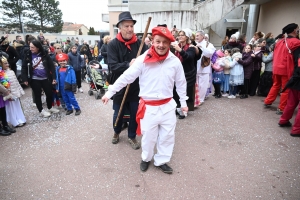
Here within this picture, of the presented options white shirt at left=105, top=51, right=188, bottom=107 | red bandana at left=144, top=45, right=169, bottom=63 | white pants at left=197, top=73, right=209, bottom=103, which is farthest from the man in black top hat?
white pants at left=197, top=73, right=209, bottom=103

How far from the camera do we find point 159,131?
278cm

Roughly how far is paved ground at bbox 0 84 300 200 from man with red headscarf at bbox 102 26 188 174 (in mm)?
635

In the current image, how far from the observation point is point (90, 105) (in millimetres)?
6016

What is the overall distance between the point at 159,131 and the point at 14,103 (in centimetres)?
368

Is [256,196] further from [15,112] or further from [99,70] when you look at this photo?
[99,70]

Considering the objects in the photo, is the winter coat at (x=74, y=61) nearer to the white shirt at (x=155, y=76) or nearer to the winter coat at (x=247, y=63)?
the white shirt at (x=155, y=76)

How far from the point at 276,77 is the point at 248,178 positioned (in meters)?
3.38

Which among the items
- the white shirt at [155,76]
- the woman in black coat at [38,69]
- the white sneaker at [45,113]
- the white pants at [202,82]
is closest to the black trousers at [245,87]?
the white pants at [202,82]

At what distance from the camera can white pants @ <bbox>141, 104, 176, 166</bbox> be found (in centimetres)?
260

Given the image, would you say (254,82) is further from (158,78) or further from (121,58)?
(158,78)

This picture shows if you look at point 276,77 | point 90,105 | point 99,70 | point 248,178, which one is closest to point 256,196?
point 248,178

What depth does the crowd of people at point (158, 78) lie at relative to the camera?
102 inches

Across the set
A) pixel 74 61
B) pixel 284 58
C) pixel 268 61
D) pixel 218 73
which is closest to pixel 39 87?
pixel 74 61

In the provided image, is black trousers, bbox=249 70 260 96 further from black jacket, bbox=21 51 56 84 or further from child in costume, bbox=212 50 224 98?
black jacket, bbox=21 51 56 84
